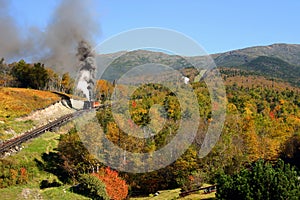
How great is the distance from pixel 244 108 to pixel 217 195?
180 ft

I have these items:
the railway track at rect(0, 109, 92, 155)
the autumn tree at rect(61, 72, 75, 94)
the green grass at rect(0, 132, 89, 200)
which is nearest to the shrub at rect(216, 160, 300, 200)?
the green grass at rect(0, 132, 89, 200)

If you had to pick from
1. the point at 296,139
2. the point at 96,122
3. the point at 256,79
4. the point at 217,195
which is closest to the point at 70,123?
the point at 96,122

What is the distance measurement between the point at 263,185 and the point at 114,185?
15853mm

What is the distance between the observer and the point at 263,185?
1822 cm

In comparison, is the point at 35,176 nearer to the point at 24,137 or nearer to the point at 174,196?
the point at 24,137

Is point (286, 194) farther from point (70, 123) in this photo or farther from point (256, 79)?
point (256, 79)

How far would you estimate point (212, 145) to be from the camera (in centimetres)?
3750

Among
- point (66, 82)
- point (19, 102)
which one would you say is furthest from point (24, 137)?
point (66, 82)

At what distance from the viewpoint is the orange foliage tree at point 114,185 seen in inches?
1216

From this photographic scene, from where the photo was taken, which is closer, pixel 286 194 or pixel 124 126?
pixel 286 194

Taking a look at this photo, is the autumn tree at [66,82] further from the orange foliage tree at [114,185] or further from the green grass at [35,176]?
the orange foliage tree at [114,185]

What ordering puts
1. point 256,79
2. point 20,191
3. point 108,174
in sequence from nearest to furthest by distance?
point 20,191 → point 108,174 → point 256,79

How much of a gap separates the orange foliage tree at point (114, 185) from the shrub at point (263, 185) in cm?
1350

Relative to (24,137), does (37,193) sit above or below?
below
